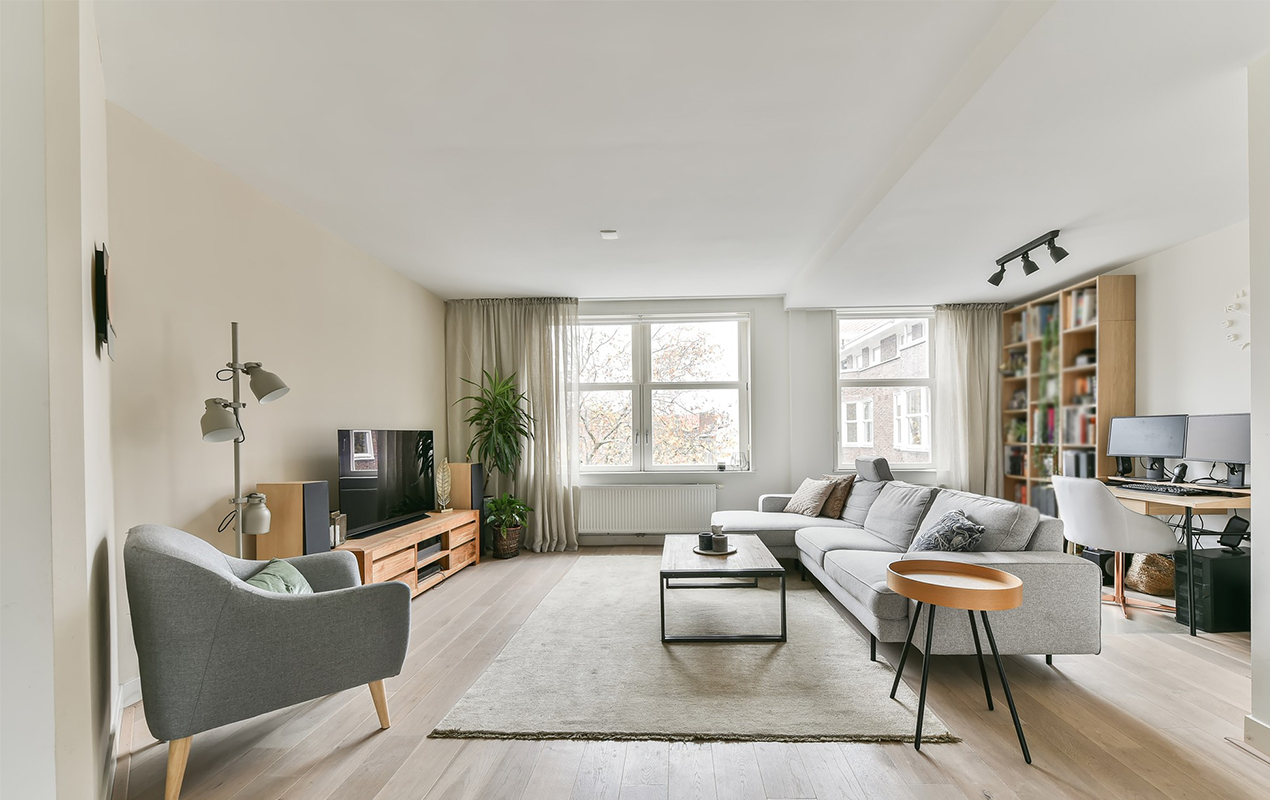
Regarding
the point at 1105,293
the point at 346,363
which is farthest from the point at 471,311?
the point at 1105,293

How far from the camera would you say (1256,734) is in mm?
2307

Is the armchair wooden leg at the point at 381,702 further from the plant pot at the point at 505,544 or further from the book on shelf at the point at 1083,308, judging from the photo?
the book on shelf at the point at 1083,308

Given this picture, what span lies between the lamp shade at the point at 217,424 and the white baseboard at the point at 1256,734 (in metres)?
4.11

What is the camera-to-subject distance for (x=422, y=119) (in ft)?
8.98

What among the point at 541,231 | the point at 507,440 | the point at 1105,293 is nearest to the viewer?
the point at 541,231

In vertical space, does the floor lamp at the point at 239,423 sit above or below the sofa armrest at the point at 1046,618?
above

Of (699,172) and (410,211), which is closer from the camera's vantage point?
(699,172)

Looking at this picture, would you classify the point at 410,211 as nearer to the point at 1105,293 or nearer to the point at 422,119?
the point at 422,119

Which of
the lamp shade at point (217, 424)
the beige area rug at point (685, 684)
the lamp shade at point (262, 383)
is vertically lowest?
the beige area rug at point (685, 684)

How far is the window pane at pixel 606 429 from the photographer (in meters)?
6.80

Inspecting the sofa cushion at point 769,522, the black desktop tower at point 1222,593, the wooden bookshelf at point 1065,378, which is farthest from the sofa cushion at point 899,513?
the wooden bookshelf at point 1065,378

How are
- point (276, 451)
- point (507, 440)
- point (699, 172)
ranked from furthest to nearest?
point (507, 440)
point (276, 451)
point (699, 172)

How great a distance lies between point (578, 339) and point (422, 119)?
389cm

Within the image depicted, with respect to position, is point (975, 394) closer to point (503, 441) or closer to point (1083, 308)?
point (1083, 308)
